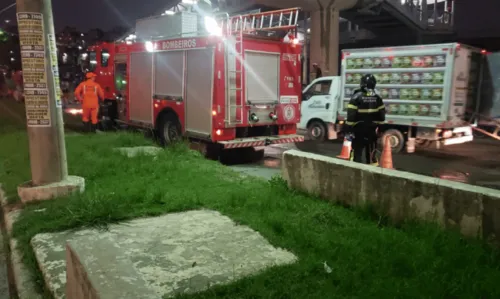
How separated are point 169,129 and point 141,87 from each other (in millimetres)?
1507

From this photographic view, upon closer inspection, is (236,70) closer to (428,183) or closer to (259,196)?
(259,196)

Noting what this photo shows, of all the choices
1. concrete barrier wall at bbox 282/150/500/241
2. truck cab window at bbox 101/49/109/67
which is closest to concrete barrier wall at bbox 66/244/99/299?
concrete barrier wall at bbox 282/150/500/241

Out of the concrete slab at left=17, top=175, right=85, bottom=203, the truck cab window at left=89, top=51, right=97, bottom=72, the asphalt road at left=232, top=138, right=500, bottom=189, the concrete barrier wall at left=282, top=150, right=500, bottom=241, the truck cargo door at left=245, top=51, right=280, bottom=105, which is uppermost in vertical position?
the truck cab window at left=89, top=51, right=97, bottom=72

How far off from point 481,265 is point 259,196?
273 centimetres

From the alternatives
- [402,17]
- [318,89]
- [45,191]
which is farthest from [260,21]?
[402,17]

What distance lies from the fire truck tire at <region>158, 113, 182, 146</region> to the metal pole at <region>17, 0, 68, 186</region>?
4584 mm

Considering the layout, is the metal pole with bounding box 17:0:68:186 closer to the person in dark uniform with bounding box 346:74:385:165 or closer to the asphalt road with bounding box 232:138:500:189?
the asphalt road with bounding box 232:138:500:189

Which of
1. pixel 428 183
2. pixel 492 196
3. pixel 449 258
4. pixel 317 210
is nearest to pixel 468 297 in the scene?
pixel 449 258

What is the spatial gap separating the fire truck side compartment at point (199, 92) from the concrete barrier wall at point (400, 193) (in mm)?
3543

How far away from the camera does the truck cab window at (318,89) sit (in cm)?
1286

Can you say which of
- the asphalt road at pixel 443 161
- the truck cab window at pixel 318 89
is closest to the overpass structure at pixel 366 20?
the truck cab window at pixel 318 89

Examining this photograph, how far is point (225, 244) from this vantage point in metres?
4.16

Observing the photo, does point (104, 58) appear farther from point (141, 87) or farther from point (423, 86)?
point (423, 86)

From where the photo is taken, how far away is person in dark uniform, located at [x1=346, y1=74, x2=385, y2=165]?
7.11 metres
